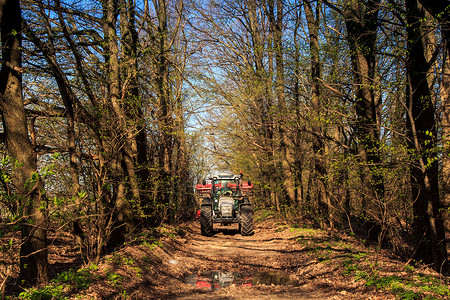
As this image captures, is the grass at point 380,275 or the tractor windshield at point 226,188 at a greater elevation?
the tractor windshield at point 226,188

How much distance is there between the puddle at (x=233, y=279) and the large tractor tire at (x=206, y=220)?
19.7ft

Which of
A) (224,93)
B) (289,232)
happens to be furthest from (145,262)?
(224,93)

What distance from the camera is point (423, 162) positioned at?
670 cm

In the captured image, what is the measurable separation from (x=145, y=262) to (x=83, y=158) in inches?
108

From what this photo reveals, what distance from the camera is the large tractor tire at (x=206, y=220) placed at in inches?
581

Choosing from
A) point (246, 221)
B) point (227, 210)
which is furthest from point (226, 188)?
point (246, 221)

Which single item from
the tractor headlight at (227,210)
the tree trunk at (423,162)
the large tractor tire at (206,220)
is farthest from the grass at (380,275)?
the large tractor tire at (206,220)

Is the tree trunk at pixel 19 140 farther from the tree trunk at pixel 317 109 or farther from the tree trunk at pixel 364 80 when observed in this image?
the tree trunk at pixel 317 109

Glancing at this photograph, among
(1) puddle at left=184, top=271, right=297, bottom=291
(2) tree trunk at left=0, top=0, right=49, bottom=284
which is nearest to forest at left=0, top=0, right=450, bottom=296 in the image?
(2) tree trunk at left=0, top=0, right=49, bottom=284

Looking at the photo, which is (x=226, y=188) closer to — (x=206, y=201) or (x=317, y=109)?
(x=206, y=201)

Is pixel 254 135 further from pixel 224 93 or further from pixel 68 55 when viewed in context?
pixel 68 55

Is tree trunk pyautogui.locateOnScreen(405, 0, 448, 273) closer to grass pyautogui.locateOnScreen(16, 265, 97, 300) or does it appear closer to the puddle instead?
the puddle

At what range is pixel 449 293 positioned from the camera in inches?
197

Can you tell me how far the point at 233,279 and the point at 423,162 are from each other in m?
4.64
